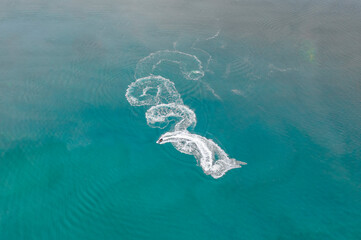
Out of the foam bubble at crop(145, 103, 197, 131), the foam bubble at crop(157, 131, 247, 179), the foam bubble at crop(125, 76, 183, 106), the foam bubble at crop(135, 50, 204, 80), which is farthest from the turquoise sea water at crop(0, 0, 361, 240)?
the foam bubble at crop(135, 50, 204, 80)

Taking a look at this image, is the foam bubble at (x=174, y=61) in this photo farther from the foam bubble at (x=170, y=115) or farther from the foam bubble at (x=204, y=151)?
the foam bubble at (x=204, y=151)

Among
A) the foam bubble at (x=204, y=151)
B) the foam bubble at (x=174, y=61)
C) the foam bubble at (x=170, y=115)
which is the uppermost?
the foam bubble at (x=174, y=61)

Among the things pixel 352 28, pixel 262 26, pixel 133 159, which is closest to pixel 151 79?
pixel 133 159

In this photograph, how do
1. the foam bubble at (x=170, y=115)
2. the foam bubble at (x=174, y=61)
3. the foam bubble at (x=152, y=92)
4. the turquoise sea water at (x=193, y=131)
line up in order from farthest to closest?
the foam bubble at (x=174, y=61) < the foam bubble at (x=152, y=92) < the foam bubble at (x=170, y=115) < the turquoise sea water at (x=193, y=131)

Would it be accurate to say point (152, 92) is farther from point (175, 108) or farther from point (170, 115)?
point (170, 115)

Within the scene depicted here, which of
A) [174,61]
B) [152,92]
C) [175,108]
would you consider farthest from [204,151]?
[174,61]

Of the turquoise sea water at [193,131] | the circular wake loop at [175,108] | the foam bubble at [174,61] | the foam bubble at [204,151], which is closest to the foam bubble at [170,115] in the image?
the circular wake loop at [175,108]

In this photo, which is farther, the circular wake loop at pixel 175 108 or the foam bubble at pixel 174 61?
the foam bubble at pixel 174 61

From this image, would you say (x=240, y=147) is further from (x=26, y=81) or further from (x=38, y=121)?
(x=26, y=81)
